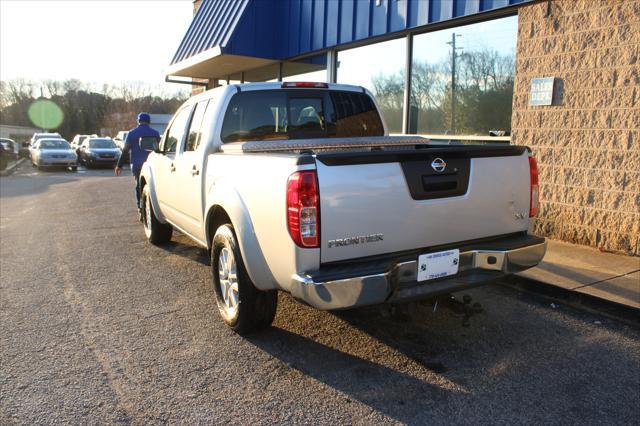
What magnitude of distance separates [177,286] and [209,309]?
2.78ft

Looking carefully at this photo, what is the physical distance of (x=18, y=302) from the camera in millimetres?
4961

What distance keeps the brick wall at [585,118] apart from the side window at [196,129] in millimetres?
4381

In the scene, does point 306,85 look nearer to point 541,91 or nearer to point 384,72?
point 541,91

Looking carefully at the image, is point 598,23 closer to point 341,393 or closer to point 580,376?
point 580,376

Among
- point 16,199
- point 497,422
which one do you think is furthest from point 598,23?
point 16,199

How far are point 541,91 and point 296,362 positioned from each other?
518cm

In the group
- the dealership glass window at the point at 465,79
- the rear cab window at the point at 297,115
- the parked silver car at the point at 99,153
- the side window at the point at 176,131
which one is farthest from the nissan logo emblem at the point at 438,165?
the parked silver car at the point at 99,153

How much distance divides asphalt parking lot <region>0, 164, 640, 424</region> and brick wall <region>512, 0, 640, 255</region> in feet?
6.81

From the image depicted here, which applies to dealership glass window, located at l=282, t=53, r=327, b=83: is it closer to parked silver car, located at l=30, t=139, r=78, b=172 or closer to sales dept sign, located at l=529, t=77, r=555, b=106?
sales dept sign, located at l=529, t=77, r=555, b=106

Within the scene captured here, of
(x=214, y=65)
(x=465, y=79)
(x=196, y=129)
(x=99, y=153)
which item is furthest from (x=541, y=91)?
(x=99, y=153)

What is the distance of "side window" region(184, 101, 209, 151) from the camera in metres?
5.23

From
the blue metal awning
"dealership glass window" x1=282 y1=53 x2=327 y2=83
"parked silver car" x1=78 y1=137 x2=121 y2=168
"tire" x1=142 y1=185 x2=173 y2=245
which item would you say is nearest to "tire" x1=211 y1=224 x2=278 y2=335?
"tire" x1=142 y1=185 x2=173 y2=245

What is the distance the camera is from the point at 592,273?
541 cm

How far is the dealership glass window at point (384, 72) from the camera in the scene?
9602mm
